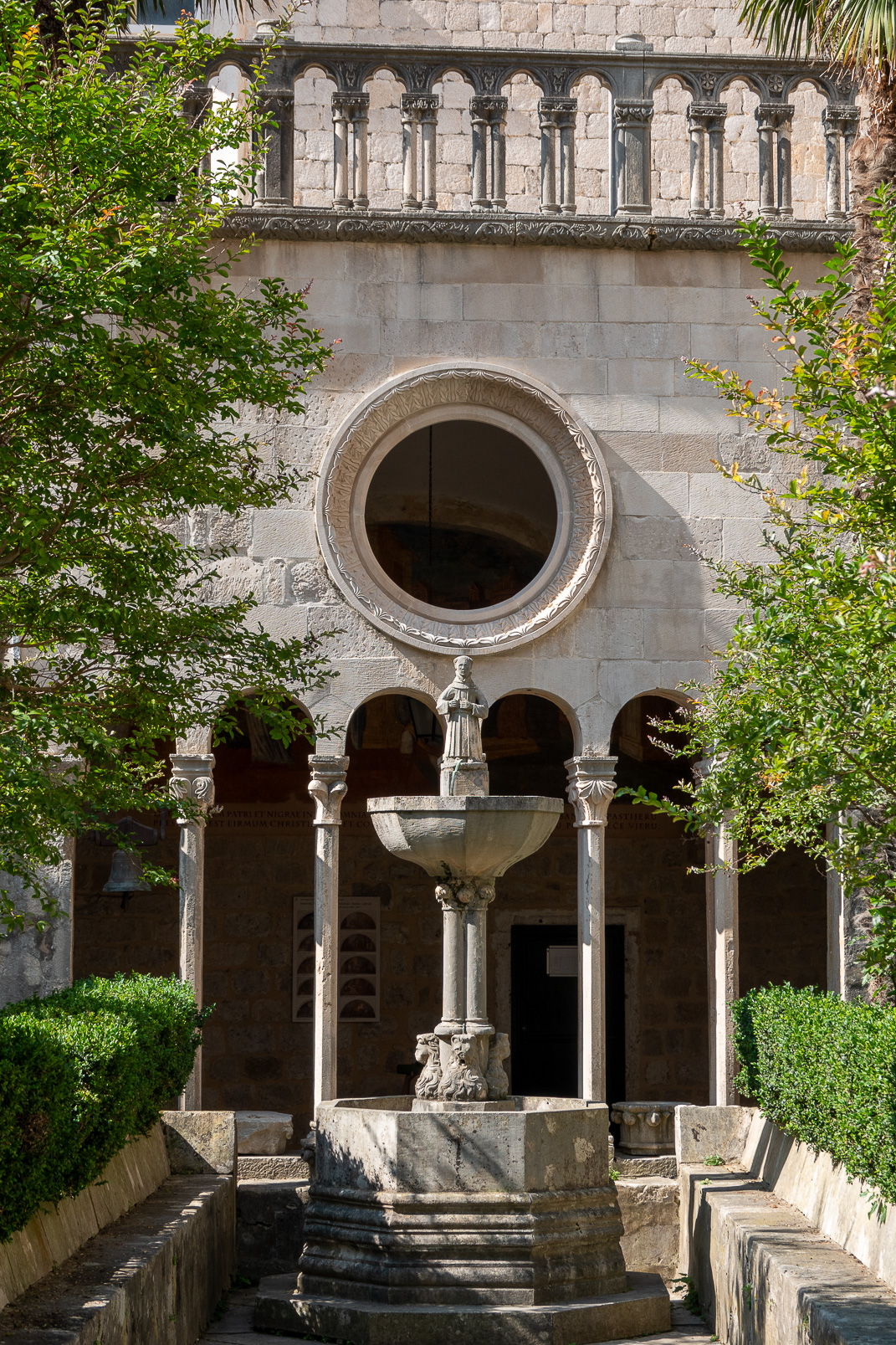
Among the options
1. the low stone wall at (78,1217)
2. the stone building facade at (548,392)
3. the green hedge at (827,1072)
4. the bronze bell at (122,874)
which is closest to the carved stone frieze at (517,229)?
the stone building facade at (548,392)

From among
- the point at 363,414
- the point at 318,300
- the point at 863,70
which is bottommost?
the point at 363,414

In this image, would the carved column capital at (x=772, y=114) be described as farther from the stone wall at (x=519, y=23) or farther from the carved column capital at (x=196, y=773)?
the carved column capital at (x=196, y=773)

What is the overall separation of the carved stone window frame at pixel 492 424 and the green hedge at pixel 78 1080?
3.36 metres

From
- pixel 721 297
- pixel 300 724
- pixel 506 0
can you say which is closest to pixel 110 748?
pixel 300 724

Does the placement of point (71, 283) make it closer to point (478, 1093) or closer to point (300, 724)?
point (300, 724)

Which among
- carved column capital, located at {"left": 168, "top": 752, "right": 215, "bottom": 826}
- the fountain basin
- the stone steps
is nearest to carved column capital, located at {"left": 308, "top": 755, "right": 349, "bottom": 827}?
carved column capital, located at {"left": 168, "top": 752, "right": 215, "bottom": 826}

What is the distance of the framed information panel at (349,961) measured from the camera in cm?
1562

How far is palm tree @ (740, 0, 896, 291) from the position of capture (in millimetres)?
10617

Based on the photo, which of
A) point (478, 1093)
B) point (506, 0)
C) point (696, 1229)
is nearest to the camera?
point (478, 1093)

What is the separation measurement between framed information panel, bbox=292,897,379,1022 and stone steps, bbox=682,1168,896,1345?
5.79 meters

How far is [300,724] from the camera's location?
8570 mm

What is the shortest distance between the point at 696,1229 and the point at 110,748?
509 centimetres

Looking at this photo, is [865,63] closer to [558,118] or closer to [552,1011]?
[558,118]

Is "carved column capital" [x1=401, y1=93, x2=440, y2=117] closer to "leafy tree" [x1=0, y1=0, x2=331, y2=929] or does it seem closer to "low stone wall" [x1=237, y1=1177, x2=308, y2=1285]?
"leafy tree" [x1=0, y1=0, x2=331, y2=929]
